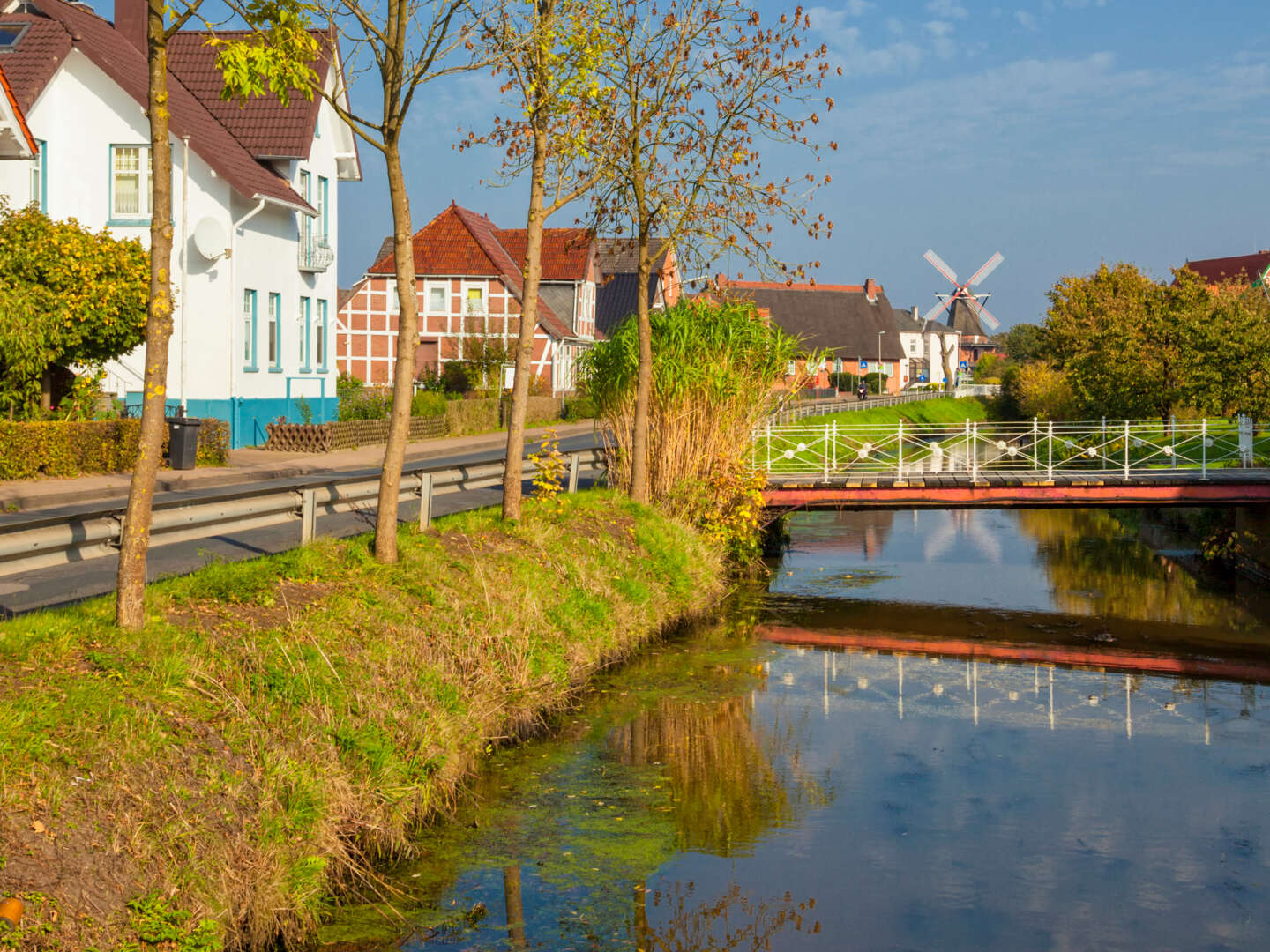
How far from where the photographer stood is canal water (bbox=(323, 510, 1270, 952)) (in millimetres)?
7664

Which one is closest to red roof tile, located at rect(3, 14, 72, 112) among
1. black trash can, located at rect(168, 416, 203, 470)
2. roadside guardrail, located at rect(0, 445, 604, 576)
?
black trash can, located at rect(168, 416, 203, 470)

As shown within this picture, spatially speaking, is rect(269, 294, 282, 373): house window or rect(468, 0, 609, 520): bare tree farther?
rect(269, 294, 282, 373): house window

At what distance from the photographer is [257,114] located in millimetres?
34375

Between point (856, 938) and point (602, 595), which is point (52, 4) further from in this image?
point (856, 938)

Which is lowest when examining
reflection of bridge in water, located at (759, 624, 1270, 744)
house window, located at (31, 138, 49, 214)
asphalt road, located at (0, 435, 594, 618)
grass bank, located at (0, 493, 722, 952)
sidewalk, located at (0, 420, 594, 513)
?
reflection of bridge in water, located at (759, 624, 1270, 744)

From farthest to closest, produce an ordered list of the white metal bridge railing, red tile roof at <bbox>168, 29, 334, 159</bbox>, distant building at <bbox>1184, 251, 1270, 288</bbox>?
1. distant building at <bbox>1184, 251, 1270, 288</bbox>
2. red tile roof at <bbox>168, 29, 334, 159</bbox>
3. the white metal bridge railing

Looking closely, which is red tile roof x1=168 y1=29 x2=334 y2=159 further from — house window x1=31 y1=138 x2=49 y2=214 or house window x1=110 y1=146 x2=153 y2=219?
house window x1=31 y1=138 x2=49 y2=214

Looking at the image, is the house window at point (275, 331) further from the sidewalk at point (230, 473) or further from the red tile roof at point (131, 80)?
the sidewalk at point (230, 473)

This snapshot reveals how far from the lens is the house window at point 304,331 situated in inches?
1404

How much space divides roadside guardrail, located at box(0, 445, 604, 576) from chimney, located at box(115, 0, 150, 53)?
20.6 metres

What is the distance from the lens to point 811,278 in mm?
17156

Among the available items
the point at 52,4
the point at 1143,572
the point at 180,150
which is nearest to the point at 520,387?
the point at 1143,572

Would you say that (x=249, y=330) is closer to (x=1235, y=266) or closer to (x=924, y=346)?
(x=1235, y=266)

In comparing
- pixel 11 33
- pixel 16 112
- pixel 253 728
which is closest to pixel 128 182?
pixel 11 33
